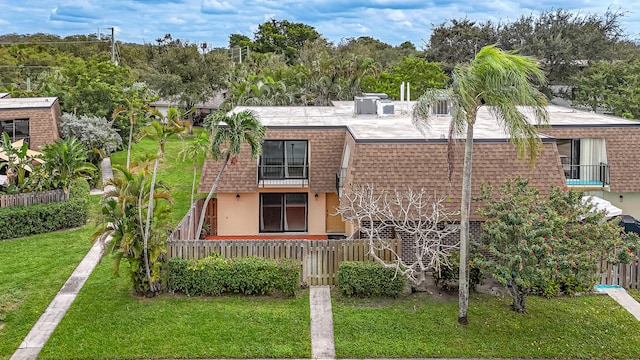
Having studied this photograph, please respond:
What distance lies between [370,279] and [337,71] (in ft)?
101

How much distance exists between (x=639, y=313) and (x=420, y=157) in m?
7.18

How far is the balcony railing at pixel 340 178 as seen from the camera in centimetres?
1991

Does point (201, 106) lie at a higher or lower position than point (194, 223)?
higher

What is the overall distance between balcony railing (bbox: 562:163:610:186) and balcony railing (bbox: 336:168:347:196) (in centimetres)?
864

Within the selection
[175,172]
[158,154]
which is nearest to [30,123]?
[175,172]

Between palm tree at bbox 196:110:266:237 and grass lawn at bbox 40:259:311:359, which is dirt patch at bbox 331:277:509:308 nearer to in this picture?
grass lawn at bbox 40:259:311:359

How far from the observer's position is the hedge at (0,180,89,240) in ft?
69.3

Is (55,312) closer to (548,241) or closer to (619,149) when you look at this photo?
(548,241)

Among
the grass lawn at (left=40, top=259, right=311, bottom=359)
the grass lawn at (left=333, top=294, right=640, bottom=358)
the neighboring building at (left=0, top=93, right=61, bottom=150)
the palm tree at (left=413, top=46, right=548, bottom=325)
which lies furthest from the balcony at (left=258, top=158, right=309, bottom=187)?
the neighboring building at (left=0, top=93, right=61, bottom=150)

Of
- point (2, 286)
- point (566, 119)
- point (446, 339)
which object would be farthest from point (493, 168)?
point (2, 286)

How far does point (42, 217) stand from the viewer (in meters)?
21.9

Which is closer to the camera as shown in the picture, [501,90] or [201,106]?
[501,90]

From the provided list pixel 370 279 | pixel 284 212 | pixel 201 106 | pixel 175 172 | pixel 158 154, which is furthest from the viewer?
pixel 201 106

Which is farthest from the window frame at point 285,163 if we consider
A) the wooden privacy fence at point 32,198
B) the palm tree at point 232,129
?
the wooden privacy fence at point 32,198
